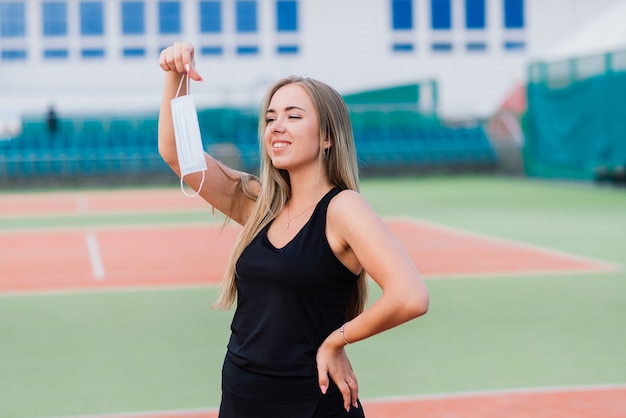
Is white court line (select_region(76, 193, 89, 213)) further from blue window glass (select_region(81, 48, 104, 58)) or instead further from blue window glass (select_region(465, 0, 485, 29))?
blue window glass (select_region(465, 0, 485, 29))

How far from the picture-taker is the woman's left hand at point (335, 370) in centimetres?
264

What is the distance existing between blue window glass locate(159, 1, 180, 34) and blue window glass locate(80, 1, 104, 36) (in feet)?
8.04

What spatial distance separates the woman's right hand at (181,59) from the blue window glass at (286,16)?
44.0 meters

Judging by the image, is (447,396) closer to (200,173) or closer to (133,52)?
(200,173)

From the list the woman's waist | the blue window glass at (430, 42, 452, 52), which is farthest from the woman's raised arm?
the blue window glass at (430, 42, 452, 52)

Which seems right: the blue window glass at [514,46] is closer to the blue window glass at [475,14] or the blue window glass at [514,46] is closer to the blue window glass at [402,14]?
the blue window glass at [475,14]

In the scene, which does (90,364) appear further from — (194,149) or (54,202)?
(54,202)

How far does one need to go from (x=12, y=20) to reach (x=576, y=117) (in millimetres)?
26765

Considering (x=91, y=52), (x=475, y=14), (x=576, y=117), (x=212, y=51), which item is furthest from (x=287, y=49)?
(x=576, y=117)

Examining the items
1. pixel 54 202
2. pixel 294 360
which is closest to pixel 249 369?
pixel 294 360

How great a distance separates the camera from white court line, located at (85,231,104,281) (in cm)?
1097

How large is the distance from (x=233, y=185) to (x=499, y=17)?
153 ft

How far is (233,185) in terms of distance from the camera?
3189mm

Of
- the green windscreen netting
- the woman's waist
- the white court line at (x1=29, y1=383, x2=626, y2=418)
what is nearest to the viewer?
the woman's waist
